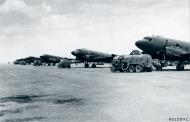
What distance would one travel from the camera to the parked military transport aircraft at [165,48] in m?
41.1

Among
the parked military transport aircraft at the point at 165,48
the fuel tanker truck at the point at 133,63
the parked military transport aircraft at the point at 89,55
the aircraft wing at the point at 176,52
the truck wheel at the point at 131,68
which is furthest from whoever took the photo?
the parked military transport aircraft at the point at 89,55

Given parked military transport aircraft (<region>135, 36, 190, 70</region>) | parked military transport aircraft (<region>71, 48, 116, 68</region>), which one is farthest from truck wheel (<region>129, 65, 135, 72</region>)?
parked military transport aircraft (<region>71, 48, 116, 68</region>)

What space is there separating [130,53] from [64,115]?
31.6 metres

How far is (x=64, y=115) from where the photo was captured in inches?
355

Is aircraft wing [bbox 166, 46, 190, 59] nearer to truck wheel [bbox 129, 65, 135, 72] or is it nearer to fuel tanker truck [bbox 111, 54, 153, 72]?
fuel tanker truck [bbox 111, 54, 153, 72]

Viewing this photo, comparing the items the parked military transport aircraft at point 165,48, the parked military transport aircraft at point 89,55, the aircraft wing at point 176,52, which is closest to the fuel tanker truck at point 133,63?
the parked military transport aircraft at point 165,48

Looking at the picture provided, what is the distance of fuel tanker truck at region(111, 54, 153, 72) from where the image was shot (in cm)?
3850

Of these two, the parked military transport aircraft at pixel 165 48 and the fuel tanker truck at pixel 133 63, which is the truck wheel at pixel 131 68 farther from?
the parked military transport aircraft at pixel 165 48

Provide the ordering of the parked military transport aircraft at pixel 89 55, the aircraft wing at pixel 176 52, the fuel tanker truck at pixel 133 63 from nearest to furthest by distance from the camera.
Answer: the fuel tanker truck at pixel 133 63
the aircraft wing at pixel 176 52
the parked military transport aircraft at pixel 89 55

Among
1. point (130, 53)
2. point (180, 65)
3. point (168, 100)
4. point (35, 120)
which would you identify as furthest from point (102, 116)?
point (180, 65)

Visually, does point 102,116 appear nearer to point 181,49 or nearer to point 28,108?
point 28,108

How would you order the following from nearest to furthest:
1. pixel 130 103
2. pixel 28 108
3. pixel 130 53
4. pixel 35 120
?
pixel 35 120 → pixel 28 108 → pixel 130 103 → pixel 130 53

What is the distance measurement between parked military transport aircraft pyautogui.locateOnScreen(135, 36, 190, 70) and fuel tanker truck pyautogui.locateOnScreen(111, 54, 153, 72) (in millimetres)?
2828

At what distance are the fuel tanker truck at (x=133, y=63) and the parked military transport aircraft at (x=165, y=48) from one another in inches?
111
